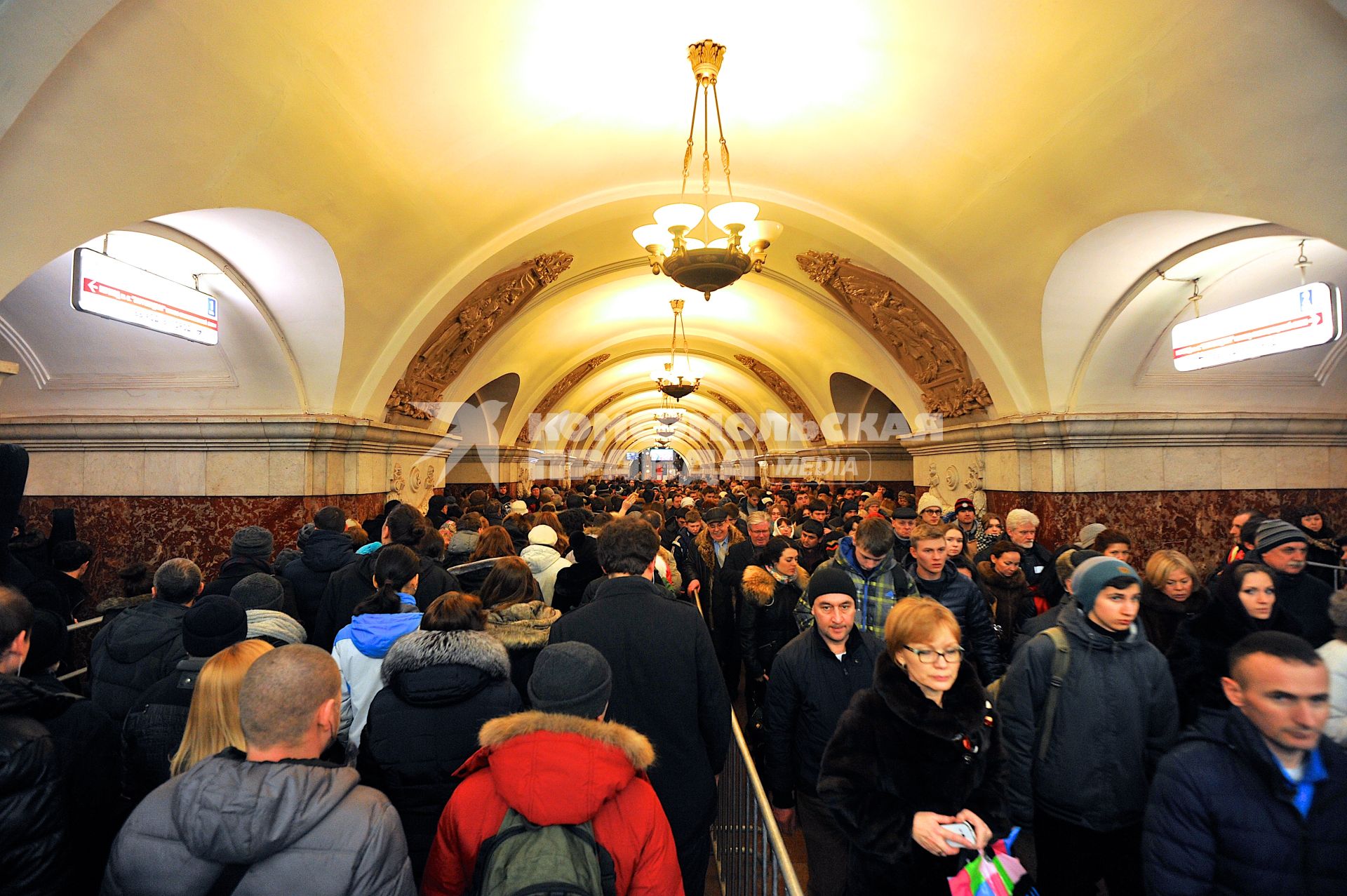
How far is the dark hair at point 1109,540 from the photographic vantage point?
13.6 feet

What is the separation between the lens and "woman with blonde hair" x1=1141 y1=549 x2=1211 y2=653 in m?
3.30

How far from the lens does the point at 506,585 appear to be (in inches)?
118

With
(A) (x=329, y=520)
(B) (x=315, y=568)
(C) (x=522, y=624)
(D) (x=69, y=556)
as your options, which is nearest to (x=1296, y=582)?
(C) (x=522, y=624)

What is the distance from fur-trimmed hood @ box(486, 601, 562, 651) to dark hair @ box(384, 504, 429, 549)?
70.3 inches

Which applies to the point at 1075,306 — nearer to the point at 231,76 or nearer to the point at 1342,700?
the point at 1342,700

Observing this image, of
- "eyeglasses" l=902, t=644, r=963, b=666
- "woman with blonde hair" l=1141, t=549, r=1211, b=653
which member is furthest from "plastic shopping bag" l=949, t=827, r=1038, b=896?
"woman with blonde hair" l=1141, t=549, r=1211, b=653

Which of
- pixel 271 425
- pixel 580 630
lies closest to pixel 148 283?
pixel 271 425

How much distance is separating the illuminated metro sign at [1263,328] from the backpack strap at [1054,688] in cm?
530

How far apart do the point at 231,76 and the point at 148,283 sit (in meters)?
2.29

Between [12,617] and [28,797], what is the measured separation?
1.77 feet

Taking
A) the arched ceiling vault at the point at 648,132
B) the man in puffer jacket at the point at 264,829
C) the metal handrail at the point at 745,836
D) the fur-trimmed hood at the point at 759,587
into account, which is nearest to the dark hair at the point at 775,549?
the fur-trimmed hood at the point at 759,587

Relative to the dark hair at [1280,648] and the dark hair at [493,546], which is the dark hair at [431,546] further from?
the dark hair at [1280,648]

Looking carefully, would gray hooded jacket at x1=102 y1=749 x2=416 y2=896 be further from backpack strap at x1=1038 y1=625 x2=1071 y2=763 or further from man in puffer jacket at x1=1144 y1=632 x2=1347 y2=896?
backpack strap at x1=1038 y1=625 x2=1071 y2=763

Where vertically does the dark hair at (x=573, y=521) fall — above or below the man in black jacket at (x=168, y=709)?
above
